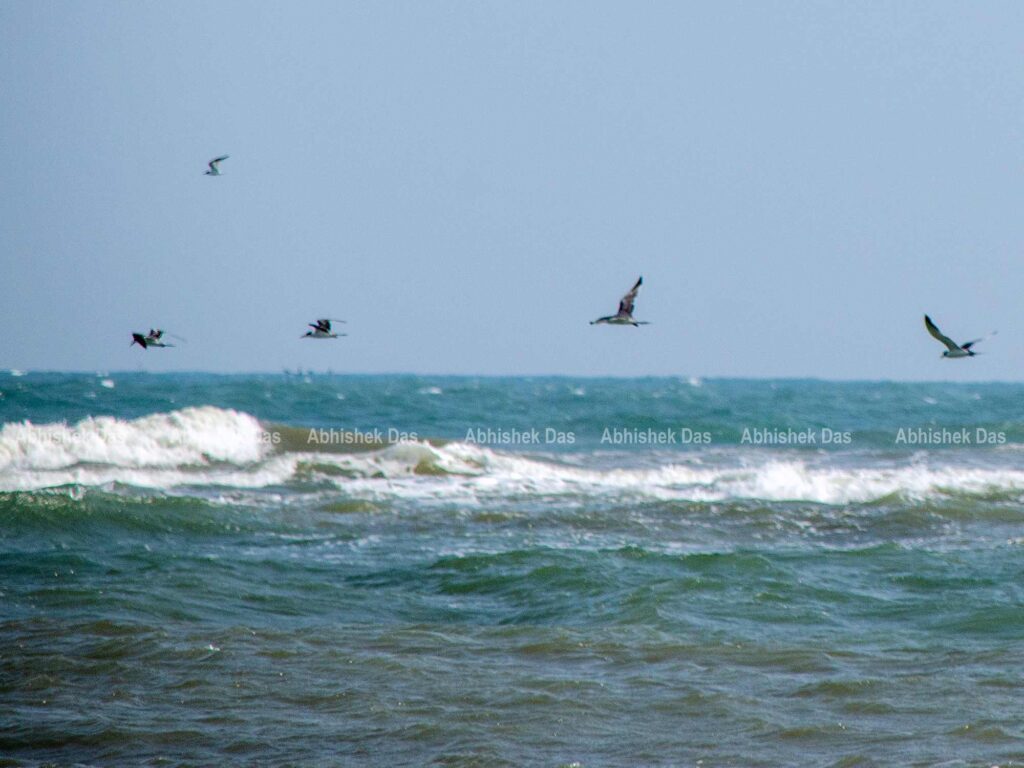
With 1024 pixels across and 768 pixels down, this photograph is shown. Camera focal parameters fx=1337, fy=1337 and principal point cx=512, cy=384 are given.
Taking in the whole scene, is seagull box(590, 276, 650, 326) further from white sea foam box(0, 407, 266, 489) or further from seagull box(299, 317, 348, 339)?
white sea foam box(0, 407, 266, 489)

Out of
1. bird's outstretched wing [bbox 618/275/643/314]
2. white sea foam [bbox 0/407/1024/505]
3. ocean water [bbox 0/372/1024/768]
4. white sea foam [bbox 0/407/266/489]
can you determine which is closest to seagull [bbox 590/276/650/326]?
bird's outstretched wing [bbox 618/275/643/314]

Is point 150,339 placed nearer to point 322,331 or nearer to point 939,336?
point 322,331

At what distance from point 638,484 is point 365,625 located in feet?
35.4

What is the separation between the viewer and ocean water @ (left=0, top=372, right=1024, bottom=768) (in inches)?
285

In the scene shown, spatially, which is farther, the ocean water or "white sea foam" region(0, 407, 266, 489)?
"white sea foam" region(0, 407, 266, 489)

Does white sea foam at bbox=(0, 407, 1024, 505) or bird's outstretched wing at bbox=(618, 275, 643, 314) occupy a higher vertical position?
bird's outstretched wing at bbox=(618, 275, 643, 314)

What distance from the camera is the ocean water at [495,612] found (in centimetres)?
725

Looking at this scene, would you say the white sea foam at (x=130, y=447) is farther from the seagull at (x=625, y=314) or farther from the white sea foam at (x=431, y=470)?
the seagull at (x=625, y=314)

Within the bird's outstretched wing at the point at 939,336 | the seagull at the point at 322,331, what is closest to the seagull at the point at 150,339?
the seagull at the point at 322,331

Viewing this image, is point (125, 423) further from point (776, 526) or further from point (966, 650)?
point (966, 650)

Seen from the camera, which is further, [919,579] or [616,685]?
[919,579]

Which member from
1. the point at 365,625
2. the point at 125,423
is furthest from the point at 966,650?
the point at 125,423

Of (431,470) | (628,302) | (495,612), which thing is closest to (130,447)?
(431,470)

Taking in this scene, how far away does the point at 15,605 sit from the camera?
1030cm
